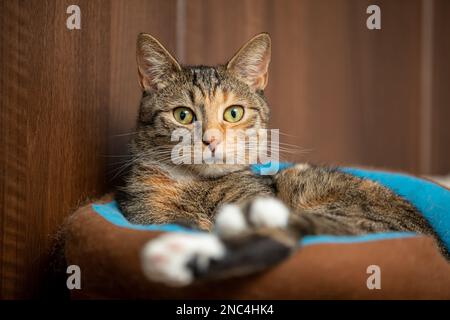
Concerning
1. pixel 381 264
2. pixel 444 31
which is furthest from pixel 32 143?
pixel 444 31

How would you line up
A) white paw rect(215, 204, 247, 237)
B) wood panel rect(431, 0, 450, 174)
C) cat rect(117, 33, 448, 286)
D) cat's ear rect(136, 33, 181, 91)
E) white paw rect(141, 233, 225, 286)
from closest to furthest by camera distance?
white paw rect(141, 233, 225, 286) → white paw rect(215, 204, 247, 237) → cat rect(117, 33, 448, 286) → cat's ear rect(136, 33, 181, 91) → wood panel rect(431, 0, 450, 174)

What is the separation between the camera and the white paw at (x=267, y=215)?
1.07 meters

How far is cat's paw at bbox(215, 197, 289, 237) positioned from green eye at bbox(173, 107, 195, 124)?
2.18 feet

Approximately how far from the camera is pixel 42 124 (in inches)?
61.0

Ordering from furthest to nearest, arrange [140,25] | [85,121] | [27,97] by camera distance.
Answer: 1. [140,25]
2. [85,121]
3. [27,97]

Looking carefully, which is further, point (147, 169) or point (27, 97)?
point (147, 169)

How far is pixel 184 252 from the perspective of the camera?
96 centimetres

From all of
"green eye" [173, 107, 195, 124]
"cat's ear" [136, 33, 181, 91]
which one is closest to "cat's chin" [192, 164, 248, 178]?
"green eye" [173, 107, 195, 124]

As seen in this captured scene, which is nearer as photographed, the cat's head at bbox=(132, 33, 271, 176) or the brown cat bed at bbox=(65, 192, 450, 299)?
the brown cat bed at bbox=(65, 192, 450, 299)

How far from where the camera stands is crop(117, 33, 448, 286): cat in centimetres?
153

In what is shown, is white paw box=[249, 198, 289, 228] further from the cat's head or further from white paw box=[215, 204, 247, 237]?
the cat's head
